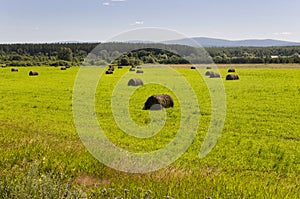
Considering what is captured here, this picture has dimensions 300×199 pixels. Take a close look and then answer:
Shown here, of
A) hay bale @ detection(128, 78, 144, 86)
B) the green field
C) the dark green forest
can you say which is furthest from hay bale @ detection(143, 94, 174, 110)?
hay bale @ detection(128, 78, 144, 86)

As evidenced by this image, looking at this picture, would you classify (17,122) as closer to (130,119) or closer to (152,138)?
(130,119)

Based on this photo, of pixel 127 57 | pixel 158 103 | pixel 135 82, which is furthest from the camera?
pixel 127 57

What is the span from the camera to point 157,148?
13898 millimetres

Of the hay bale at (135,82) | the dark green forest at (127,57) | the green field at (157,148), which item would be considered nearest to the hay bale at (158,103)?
the green field at (157,148)

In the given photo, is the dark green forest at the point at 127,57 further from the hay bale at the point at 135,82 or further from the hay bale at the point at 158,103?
the hay bale at the point at 158,103

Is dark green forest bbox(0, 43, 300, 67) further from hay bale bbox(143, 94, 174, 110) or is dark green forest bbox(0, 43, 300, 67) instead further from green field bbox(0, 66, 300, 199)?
→ green field bbox(0, 66, 300, 199)

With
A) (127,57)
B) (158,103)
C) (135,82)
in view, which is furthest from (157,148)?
(127,57)

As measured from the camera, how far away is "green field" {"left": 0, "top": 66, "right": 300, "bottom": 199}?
670 centimetres

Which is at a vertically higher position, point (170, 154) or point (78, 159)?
point (78, 159)

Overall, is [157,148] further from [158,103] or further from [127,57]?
[127,57]

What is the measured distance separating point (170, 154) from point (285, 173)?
150 inches

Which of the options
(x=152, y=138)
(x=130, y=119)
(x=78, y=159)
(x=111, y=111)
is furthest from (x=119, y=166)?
(x=111, y=111)

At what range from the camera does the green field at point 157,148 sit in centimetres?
670

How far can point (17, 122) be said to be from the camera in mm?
18953
